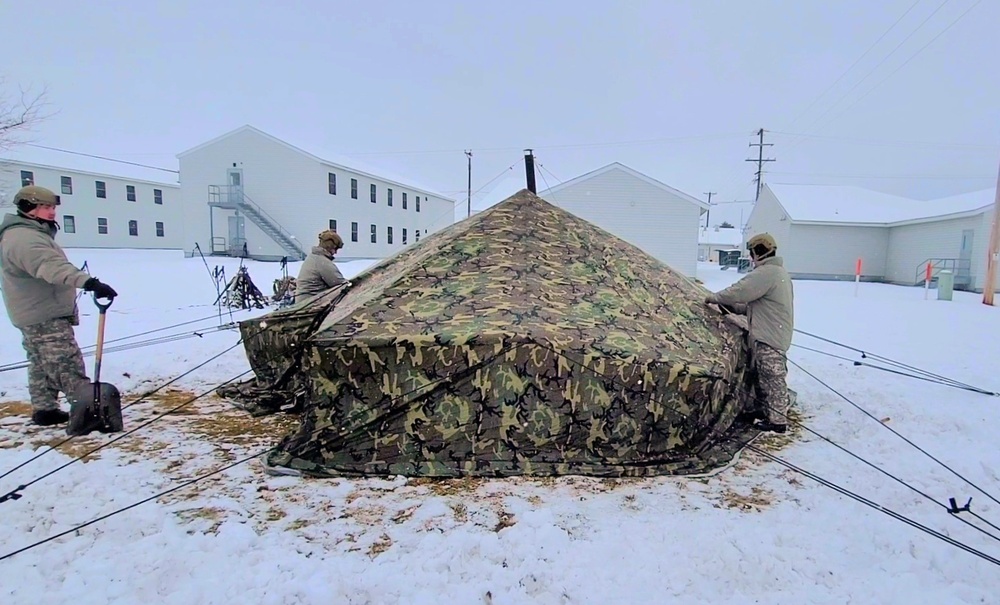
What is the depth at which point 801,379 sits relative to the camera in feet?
19.7

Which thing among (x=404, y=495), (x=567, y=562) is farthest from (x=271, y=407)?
(x=567, y=562)

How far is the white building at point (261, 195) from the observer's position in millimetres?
24312

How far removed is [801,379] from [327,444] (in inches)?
202

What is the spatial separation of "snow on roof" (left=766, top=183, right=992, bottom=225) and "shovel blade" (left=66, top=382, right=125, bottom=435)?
24.5m

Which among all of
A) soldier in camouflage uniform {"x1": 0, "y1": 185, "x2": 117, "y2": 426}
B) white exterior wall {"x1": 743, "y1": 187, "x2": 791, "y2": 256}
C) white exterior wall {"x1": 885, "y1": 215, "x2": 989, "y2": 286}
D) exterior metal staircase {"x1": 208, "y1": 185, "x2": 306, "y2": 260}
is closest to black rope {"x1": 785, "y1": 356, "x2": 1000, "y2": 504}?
soldier in camouflage uniform {"x1": 0, "y1": 185, "x2": 117, "y2": 426}

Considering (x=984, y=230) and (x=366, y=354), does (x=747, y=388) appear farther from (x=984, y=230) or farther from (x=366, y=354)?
(x=984, y=230)

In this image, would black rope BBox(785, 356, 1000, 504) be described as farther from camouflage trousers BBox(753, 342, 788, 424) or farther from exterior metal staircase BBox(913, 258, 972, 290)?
exterior metal staircase BBox(913, 258, 972, 290)

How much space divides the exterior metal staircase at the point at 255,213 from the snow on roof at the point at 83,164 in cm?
873

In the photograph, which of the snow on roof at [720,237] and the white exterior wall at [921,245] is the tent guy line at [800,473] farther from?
the snow on roof at [720,237]

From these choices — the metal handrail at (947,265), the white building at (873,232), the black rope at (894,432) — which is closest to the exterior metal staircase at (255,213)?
the white building at (873,232)

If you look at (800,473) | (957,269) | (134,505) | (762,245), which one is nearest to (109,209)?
(134,505)

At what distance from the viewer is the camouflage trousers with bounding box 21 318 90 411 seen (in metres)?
4.09

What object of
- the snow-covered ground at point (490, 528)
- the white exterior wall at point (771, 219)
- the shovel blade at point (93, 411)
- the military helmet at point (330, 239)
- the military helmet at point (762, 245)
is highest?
the white exterior wall at point (771, 219)

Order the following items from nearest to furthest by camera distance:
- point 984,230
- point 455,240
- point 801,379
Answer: point 455,240 → point 801,379 → point 984,230
